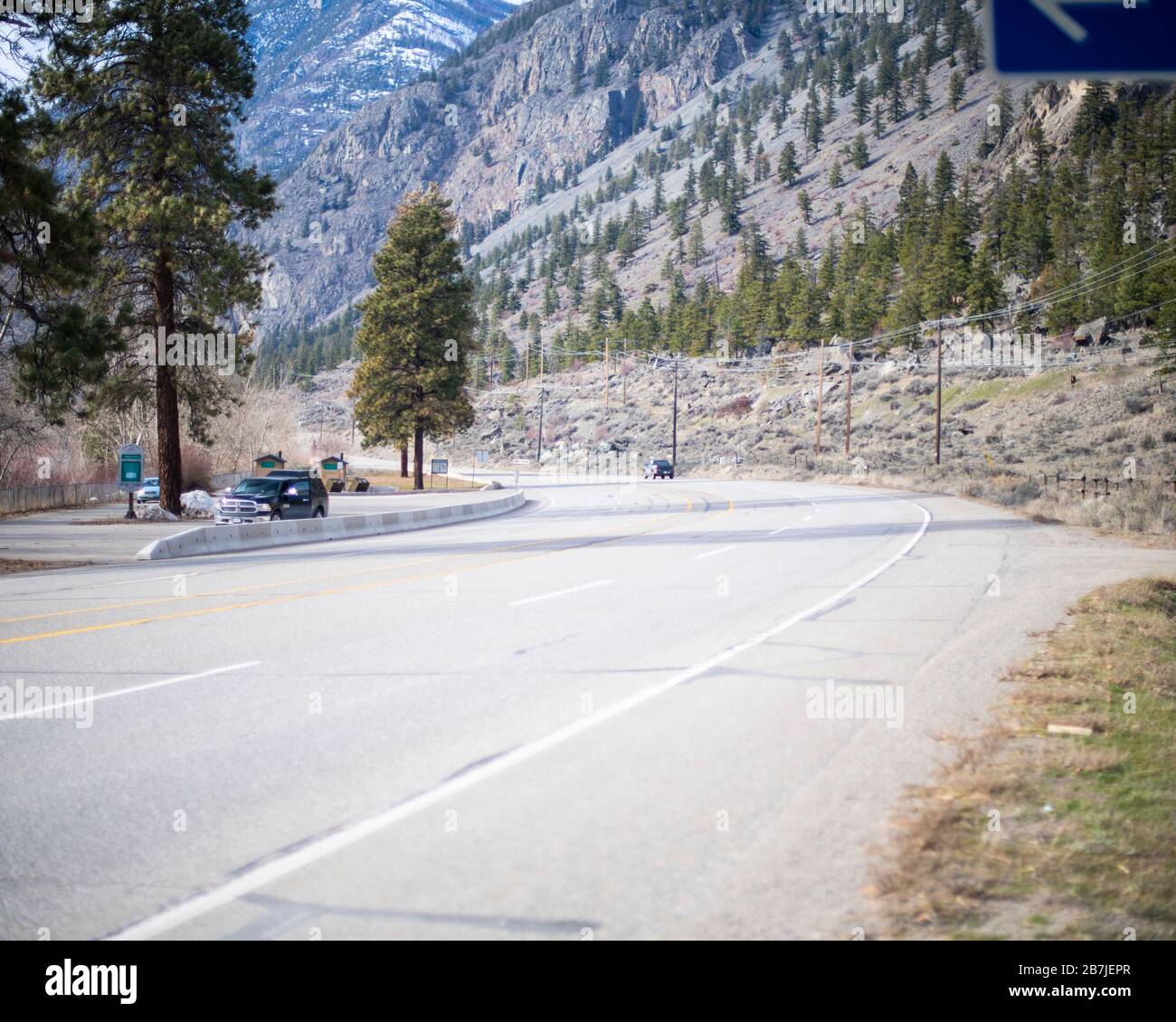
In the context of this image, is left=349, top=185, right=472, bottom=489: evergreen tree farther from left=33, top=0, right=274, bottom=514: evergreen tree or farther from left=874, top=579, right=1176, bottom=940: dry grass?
left=874, top=579, right=1176, bottom=940: dry grass

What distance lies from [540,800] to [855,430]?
84438 millimetres

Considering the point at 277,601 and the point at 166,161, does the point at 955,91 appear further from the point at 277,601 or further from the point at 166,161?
the point at 277,601

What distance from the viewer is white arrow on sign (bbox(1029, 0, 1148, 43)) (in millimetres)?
4531

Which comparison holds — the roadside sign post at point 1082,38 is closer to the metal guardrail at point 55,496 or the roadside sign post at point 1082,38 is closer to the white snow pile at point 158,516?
the white snow pile at point 158,516

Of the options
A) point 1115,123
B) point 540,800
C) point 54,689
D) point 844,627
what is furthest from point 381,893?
point 1115,123

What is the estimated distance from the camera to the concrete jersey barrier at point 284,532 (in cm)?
2111

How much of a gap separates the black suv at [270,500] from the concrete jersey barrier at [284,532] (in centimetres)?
119

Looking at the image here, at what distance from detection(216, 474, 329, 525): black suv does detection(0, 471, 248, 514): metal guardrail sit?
8.89 m

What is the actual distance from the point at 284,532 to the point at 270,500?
3365mm

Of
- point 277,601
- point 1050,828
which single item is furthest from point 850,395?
point 1050,828

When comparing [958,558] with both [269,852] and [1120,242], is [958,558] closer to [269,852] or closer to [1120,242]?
[269,852]

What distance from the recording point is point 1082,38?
456cm

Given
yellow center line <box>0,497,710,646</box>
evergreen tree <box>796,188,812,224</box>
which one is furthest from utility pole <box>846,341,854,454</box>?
evergreen tree <box>796,188,812,224</box>

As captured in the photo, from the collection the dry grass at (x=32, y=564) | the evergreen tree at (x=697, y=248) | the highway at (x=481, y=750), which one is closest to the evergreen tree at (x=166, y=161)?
the dry grass at (x=32, y=564)
